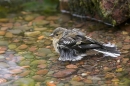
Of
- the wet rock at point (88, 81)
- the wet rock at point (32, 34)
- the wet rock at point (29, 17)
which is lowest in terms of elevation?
the wet rock at point (88, 81)

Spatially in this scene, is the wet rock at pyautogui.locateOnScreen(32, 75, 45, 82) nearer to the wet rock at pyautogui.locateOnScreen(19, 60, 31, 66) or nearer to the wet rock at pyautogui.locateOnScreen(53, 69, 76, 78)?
the wet rock at pyautogui.locateOnScreen(53, 69, 76, 78)

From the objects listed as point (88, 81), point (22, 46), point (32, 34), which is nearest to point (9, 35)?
point (32, 34)

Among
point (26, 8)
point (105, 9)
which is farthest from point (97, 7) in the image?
point (26, 8)

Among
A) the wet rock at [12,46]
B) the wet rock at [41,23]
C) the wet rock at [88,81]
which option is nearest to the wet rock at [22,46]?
the wet rock at [12,46]

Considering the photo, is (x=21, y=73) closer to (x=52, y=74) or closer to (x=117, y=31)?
(x=52, y=74)

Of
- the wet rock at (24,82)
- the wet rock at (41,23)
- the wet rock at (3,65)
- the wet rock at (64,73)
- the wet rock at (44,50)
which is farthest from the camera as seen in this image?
the wet rock at (41,23)

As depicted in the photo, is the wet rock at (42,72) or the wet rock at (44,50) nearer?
the wet rock at (42,72)

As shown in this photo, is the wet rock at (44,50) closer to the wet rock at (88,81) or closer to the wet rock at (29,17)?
the wet rock at (88,81)

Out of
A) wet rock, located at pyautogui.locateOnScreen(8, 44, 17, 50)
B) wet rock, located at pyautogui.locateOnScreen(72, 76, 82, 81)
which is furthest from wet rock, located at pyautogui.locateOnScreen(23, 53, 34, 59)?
wet rock, located at pyautogui.locateOnScreen(72, 76, 82, 81)
